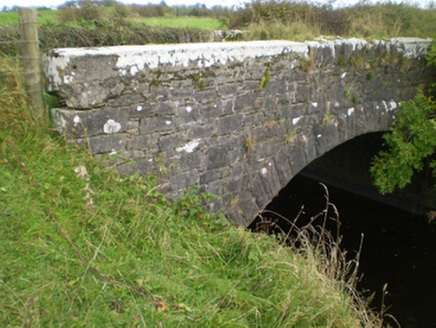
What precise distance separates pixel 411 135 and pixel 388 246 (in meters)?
2.20

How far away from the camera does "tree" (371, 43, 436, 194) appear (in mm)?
6062

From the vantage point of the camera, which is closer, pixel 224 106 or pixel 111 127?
pixel 111 127

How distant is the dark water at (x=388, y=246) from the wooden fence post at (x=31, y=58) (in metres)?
4.74

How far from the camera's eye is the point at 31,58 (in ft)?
10.1

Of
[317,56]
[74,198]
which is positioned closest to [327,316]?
[74,198]

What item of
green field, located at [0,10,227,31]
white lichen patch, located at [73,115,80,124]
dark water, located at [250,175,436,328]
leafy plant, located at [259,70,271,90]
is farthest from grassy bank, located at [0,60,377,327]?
green field, located at [0,10,227,31]

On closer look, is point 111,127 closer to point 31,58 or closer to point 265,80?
point 31,58

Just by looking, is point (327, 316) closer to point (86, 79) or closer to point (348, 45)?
point (86, 79)

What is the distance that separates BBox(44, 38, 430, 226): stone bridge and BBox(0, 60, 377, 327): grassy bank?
0.31 meters

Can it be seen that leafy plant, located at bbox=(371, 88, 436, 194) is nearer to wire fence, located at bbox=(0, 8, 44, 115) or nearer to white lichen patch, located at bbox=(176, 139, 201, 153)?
white lichen patch, located at bbox=(176, 139, 201, 153)

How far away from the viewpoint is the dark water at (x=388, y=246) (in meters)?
5.45

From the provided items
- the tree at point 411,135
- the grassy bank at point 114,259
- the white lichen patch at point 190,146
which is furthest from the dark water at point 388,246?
the white lichen patch at point 190,146

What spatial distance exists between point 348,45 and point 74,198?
426 cm

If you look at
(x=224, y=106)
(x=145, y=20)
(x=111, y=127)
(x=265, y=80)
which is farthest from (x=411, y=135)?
(x=111, y=127)
